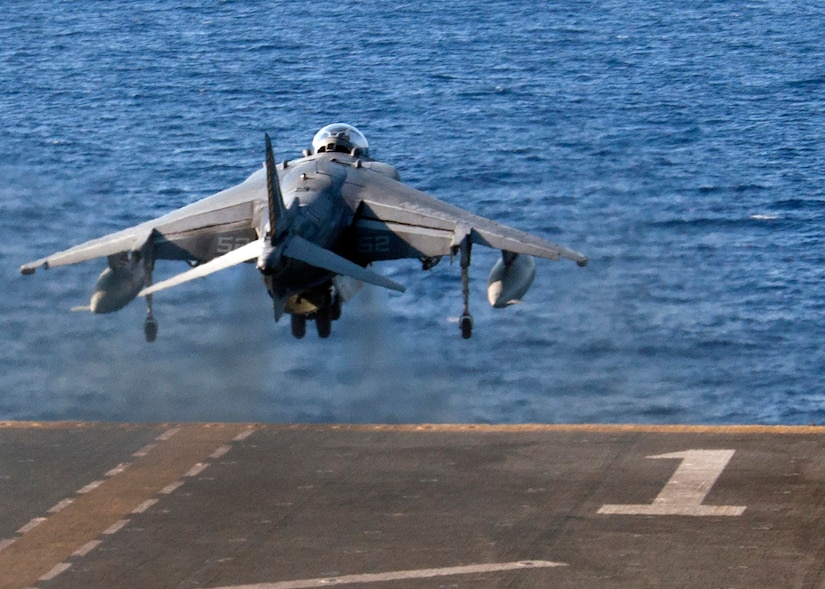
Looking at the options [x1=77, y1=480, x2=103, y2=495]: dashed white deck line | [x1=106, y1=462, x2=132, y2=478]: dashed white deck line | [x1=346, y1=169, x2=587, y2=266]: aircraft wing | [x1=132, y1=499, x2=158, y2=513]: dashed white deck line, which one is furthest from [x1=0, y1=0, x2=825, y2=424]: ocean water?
[x1=346, y1=169, x2=587, y2=266]: aircraft wing

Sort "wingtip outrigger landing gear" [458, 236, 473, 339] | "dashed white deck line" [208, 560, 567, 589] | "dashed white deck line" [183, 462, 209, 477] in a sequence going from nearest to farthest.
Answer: "dashed white deck line" [208, 560, 567, 589] → "wingtip outrigger landing gear" [458, 236, 473, 339] → "dashed white deck line" [183, 462, 209, 477]

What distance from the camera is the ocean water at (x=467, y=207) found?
404 ft

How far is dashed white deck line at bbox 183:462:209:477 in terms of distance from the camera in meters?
67.8

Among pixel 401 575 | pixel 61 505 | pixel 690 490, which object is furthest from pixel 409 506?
pixel 61 505

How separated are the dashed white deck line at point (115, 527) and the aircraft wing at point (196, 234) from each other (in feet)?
35.8

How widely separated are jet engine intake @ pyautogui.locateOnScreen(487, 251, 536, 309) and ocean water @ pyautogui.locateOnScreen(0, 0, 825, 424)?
51320 mm

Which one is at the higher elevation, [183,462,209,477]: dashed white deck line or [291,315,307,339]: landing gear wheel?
[291,315,307,339]: landing gear wheel

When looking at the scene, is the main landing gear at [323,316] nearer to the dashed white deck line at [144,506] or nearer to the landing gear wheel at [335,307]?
the landing gear wheel at [335,307]

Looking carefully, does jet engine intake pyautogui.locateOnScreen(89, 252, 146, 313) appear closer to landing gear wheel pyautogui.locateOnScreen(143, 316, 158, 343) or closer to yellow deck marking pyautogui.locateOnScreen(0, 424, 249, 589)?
landing gear wheel pyautogui.locateOnScreen(143, 316, 158, 343)

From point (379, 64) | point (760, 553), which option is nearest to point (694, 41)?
point (379, 64)

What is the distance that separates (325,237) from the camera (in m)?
56.1

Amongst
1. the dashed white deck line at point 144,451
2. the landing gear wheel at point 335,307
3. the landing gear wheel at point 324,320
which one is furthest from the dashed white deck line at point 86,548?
the landing gear wheel at point 335,307

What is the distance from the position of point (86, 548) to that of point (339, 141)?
2013cm

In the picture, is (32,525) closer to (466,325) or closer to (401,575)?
(401,575)
